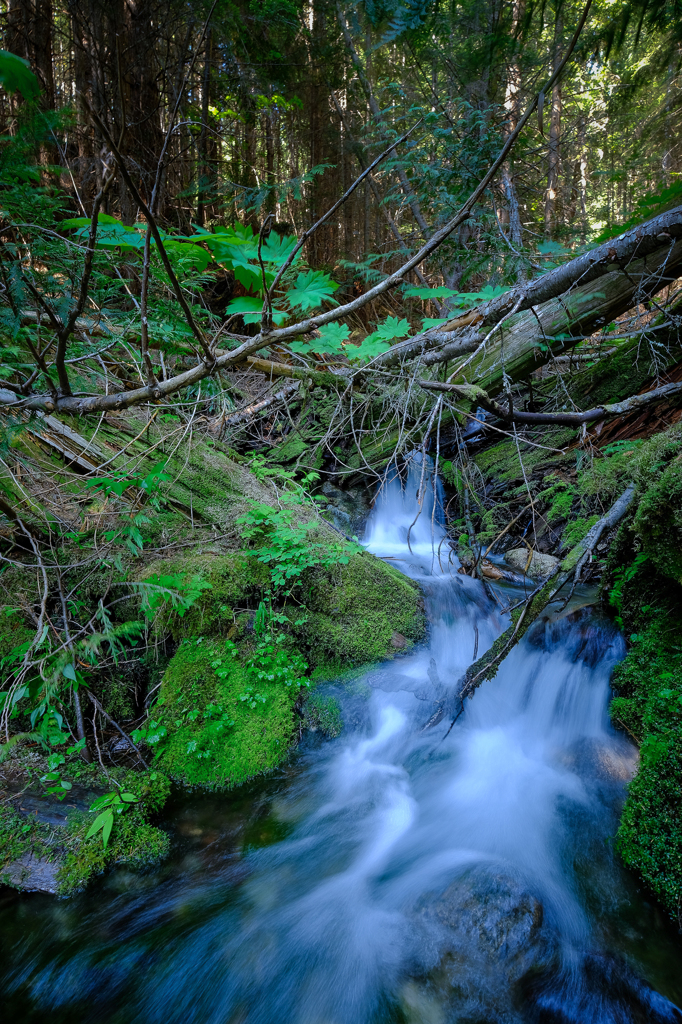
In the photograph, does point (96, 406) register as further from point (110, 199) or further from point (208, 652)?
point (110, 199)

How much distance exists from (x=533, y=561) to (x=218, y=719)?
3.27 m

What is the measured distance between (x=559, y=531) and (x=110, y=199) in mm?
6836

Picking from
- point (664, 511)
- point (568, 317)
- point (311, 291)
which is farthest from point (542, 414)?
point (311, 291)

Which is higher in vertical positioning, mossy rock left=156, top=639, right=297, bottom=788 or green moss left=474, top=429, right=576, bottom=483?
green moss left=474, top=429, right=576, bottom=483

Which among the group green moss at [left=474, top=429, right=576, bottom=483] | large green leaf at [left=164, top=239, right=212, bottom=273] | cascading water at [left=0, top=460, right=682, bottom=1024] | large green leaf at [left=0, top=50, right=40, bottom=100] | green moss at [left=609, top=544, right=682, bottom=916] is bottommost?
cascading water at [left=0, top=460, right=682, bottom=1024]

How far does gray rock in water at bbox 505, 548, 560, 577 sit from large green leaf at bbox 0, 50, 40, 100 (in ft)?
14.7

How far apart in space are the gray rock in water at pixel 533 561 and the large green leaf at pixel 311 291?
3.03 m

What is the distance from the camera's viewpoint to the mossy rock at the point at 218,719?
296 cm

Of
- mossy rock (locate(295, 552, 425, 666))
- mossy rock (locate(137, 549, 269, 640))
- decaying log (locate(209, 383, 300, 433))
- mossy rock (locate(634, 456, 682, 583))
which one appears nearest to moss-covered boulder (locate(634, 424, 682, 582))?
mossy rock (locate(634, 456, 682, 583))

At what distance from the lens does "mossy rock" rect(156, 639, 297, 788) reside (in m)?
2.96

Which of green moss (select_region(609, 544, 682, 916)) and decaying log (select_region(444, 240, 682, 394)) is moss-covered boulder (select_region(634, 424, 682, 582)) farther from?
decaying log (select_region(444, 240, 682, 394))

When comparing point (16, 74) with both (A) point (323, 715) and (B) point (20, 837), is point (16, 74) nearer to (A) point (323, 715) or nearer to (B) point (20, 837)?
(B) point (20, 837)

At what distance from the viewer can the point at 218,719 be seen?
3064 mm

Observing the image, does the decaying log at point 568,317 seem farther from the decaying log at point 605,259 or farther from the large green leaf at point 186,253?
the large green leaf at point 186,253
